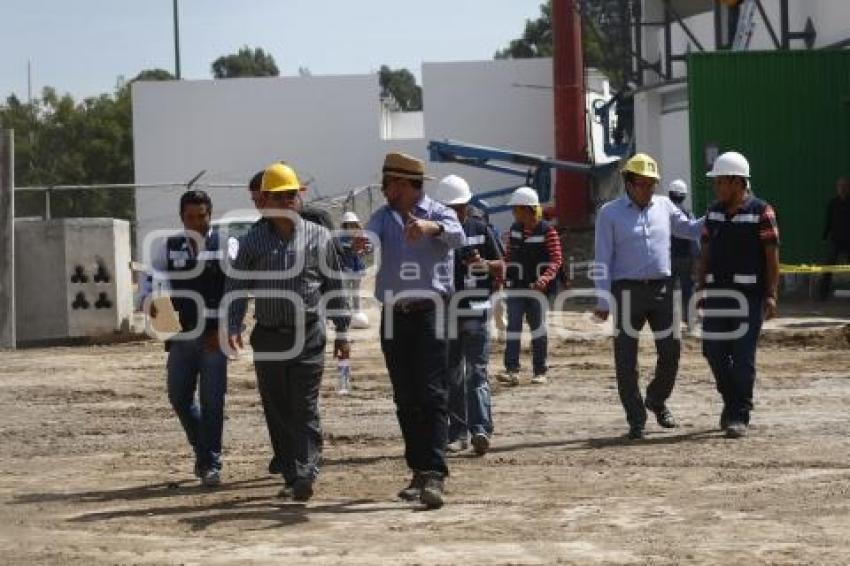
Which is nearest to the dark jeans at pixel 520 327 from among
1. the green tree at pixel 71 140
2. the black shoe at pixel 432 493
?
the black shoe at pixel 432 493

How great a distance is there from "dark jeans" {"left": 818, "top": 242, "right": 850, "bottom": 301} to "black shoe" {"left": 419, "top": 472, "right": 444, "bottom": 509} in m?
18.2

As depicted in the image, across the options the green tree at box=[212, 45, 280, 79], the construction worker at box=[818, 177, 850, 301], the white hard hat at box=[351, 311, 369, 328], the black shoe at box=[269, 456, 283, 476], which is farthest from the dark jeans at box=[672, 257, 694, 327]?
the green tree at box=[212, 45, 280, 79]

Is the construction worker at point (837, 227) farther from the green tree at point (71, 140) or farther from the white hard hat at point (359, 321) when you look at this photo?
the green tree at point (71, 140)

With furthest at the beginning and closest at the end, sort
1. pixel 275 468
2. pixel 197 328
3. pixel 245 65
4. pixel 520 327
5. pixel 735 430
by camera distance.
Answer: pixel 245 65 < pixel 520 327 < pixel 735 430 < pixel 275 468 < pixel 197 328

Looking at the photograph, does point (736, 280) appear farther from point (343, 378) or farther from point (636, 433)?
point (343, 378)

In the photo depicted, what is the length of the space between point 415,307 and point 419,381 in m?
0.42

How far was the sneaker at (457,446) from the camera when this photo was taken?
38.8 feet

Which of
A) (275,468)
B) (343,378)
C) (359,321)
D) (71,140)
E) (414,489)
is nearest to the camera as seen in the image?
(414,489)

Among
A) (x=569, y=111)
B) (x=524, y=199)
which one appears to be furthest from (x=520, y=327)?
(x=569, y=111)

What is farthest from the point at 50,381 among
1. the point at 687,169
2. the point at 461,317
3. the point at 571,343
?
the point at 687,169

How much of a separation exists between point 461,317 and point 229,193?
3859 cm

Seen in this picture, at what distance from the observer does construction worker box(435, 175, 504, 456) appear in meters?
11.6

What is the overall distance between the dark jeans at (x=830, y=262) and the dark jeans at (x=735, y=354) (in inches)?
588

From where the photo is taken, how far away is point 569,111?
48.0m
